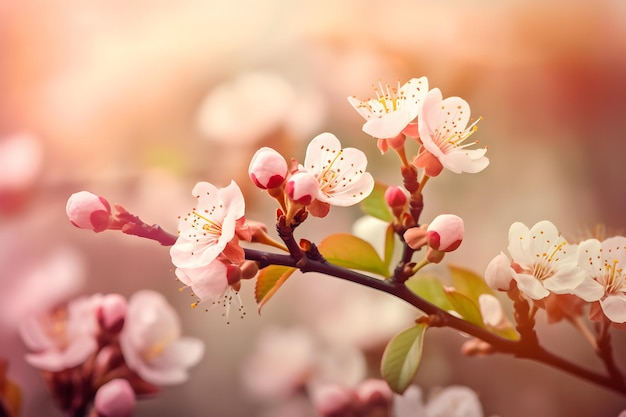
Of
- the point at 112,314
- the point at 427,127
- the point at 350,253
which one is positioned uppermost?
the point at 427,127

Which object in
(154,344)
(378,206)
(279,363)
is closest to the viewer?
Answer: (378,206)

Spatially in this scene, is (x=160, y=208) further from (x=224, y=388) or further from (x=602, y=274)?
(x=602, y=274)

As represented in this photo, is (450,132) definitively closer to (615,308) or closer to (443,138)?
(443,138)

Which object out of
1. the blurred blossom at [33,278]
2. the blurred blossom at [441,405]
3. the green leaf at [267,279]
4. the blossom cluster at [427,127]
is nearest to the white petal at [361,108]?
the blossom cluster at [427,127]

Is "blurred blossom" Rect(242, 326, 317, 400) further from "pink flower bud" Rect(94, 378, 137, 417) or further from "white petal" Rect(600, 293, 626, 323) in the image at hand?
"white petal" Rect(600, 293, 626, 323)

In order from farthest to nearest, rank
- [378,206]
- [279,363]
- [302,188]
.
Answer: [279,363], [378,206], [302,188]

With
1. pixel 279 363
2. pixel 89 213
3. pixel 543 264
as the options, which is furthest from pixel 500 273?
pixel 279 363
